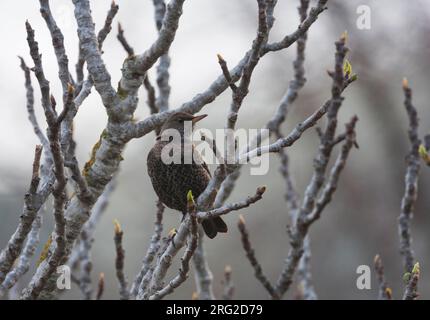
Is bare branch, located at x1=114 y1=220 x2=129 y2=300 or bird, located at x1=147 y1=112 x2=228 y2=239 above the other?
bird, located at x1=147 y1=112 x2=228 y2=239

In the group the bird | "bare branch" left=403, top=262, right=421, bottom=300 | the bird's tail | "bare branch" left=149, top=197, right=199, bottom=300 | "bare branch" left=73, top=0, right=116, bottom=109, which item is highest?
"bare branch" left=73, top=0, right=116, bottom=109

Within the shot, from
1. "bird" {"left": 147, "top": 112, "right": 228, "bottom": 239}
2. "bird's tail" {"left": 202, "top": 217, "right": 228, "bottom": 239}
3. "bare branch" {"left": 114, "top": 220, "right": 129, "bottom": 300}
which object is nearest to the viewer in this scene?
"bare branch" {"left": 114, "top": 220, "right": 129, "bottom": 300}

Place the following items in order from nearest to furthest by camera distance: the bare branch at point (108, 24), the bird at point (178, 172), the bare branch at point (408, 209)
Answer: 1. the bare branch at point (108, 24)
2. the bare branch at point (408, 209)
3. the bird at point (178, 172)

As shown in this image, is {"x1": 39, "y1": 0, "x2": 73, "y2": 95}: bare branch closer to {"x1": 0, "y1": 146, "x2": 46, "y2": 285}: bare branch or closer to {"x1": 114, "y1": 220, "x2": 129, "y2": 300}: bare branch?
{"x1": 0, "y1": 146, "x2": 46, "y2": 285}: bare branch

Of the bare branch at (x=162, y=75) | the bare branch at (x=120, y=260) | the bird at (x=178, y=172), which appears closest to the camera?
the bare branch at (x=120, y=260)

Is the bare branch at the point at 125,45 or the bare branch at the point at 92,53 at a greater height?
the bare branch at the point at 125,45

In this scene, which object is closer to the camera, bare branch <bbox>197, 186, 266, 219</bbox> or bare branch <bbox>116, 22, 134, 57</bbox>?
bare branch <bbox>197, 186, 266, 219</bbox>

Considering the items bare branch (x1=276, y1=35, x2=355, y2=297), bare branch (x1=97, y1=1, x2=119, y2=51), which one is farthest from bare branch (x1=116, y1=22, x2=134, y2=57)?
bare branch (x1=276, y1=35, x2=355, y2=297)

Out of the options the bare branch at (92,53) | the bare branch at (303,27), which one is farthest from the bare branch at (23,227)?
the bare branch at (303,27)

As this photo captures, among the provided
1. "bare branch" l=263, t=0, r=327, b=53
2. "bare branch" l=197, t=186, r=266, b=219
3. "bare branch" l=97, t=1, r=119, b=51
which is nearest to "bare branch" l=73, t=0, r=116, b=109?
"bare branch" l=97, t=1, r=119, b=51

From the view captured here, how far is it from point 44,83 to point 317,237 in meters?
7.88

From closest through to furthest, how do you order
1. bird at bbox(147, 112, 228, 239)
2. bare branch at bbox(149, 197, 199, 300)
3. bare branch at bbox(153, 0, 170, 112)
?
1. bare branch at bbox(149, 197, 199, 300)
2. bird at bbox(147, 112, 228, 239)
3. bare branch at bbox(153, 0, 170, 112)

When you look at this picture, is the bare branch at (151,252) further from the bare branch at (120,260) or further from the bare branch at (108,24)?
the bare branch at (108,24)

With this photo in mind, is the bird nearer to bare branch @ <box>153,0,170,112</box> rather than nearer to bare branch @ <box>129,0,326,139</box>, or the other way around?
bare branch @ <box>153,0,170,112</box>
